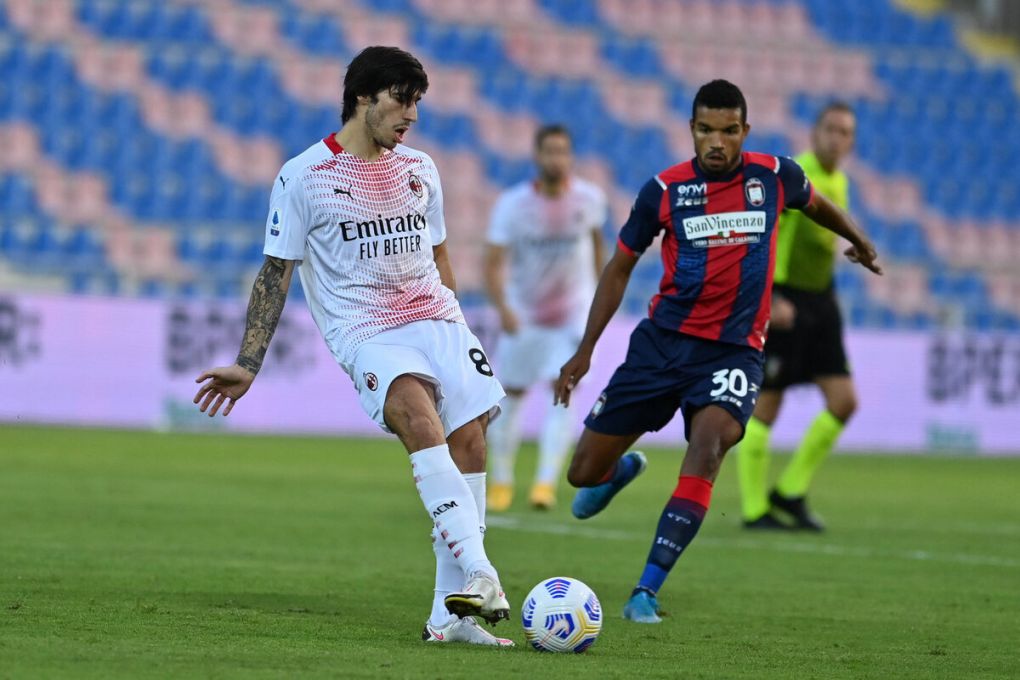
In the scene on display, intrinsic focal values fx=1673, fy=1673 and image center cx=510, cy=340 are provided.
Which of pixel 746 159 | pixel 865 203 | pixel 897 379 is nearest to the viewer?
pixel 746 159

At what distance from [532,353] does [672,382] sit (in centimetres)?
495

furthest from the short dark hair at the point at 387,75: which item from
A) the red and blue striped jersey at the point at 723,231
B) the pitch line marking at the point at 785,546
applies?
the pitch line marking at the point at 785,546

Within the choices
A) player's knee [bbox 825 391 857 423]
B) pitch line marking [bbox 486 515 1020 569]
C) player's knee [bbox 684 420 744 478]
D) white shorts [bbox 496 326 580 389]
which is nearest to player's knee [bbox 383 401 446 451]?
player's knee [bbox 684 420 744 478]

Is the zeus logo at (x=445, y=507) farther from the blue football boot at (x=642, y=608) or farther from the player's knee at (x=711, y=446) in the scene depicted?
the player's knee at (x=711, y=446)

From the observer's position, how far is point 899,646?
604cm

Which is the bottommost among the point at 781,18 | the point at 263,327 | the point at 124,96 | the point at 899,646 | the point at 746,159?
the point at 899,646

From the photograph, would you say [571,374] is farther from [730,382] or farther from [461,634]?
[461,634]

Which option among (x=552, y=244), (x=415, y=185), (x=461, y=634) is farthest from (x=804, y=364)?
(x=461, y=634)

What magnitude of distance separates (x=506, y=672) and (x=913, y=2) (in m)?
26.6

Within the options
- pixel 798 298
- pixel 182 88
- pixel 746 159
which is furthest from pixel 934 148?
pixel 746 159

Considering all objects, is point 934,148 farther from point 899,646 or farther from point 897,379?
point 899,646

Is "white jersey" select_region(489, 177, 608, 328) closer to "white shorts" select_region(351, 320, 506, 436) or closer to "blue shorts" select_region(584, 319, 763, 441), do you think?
"blue shorts" select_region(584, 319, 763, 441)

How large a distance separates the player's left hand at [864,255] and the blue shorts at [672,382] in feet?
2.08

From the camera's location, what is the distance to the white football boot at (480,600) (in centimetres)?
527
